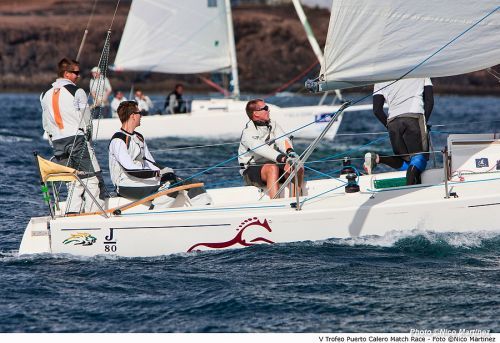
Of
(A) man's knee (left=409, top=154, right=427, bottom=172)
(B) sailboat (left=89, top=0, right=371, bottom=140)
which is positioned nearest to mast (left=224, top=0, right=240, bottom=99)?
(B) sailboat (left=89, top=0, right=371, bottom=140)

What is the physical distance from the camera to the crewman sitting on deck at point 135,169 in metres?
10.7

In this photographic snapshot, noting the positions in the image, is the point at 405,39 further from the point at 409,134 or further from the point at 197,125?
the point at 197,125

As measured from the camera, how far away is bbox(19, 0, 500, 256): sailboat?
10344mm

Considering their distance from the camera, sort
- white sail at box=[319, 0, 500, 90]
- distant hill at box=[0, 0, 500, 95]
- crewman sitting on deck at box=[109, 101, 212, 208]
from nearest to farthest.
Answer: white sail at box=[319, 0, 500, 90] → crewman sitting on deck at box=[109, 101, 212, 208] → distant hill at box=[0, 0, 500, 95]

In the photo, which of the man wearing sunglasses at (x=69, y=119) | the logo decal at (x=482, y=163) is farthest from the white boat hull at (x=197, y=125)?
the logo decal at (x=482, y=163)

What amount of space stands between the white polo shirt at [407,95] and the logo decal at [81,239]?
3.63m

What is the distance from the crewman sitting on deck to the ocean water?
828 mm

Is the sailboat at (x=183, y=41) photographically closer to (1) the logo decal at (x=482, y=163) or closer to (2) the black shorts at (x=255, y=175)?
(2) the black shorts at (x=255, y=175)

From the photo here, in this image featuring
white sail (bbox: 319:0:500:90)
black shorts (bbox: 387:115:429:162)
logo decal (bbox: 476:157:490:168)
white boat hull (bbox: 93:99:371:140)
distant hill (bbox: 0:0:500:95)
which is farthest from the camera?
distant hill (bbox: 0:0:500:95)

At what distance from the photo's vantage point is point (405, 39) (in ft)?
34.0

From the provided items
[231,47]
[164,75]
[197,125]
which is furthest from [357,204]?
[164,75]

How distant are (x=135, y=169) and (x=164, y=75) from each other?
59.4m

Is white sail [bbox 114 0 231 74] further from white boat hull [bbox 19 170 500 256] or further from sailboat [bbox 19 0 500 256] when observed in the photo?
white boat hull [bbox 19 170 500 256]

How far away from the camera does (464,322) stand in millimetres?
8219
